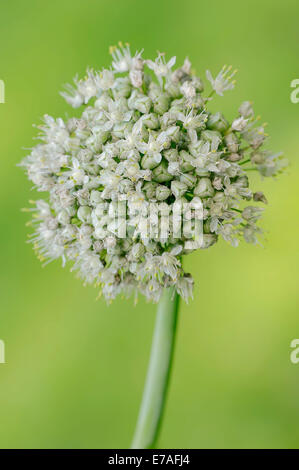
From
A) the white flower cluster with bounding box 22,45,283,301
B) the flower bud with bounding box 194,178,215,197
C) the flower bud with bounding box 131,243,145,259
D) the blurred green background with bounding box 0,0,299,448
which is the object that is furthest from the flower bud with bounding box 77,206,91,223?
the blurred green background with bounding box 0,0,299,448

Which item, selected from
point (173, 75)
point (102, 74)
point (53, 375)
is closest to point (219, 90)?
point (173, 75)

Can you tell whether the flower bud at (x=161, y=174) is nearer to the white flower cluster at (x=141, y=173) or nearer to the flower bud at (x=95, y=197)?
the white flower cluster at (x=141, y=173)

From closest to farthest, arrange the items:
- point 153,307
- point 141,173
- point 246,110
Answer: point 141,173 < point 246,110 < point 153,307

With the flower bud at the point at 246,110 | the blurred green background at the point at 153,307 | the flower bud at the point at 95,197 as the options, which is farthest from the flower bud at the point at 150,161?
the blurred green background at the point at 153,307

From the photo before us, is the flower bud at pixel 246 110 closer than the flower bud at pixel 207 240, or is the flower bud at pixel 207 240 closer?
the flower bud at pixel 207 240

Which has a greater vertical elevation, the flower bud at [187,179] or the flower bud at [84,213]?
the flower bud at [187,179]

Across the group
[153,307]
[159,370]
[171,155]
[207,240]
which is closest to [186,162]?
[171,155]

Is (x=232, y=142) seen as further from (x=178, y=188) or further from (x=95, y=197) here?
(x=95, y=197)
